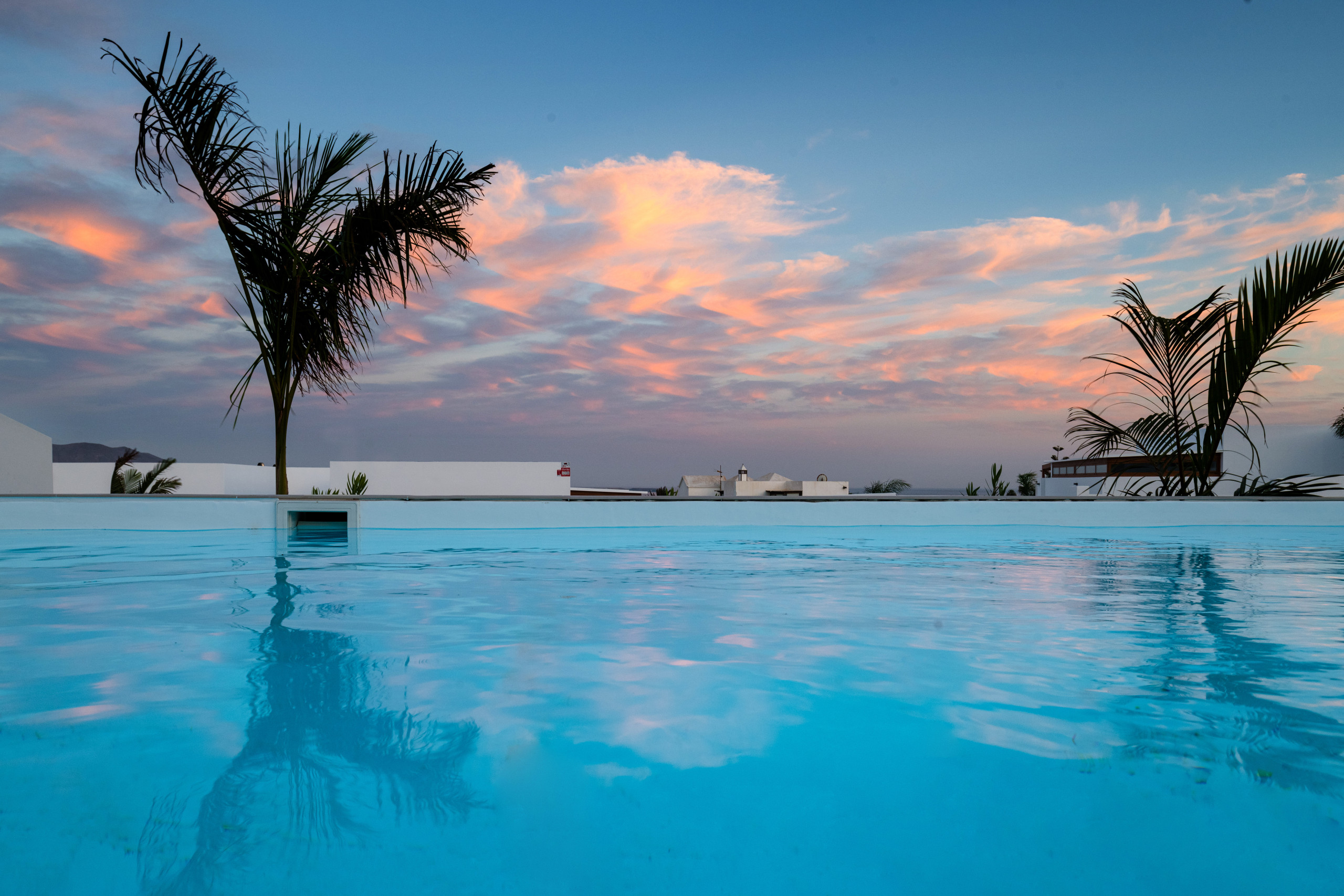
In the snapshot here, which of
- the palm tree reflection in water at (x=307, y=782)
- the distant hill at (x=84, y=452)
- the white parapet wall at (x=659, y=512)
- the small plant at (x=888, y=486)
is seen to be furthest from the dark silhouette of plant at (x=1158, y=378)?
the distant hill at (x=84, y=452)

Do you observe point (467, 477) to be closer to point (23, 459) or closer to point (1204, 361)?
point (23, 459)

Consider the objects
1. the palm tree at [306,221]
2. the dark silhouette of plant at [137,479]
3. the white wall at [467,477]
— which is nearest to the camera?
the palm tree at [306,221]

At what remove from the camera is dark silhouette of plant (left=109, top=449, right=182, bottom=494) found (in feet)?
43.7

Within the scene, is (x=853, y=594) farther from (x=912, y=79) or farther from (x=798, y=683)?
(x=912, y=79)

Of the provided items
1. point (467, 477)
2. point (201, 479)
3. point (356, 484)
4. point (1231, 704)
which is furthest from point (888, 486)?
point (1231, 704)

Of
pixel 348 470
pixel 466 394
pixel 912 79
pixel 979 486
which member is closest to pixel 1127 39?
pixel 912 79

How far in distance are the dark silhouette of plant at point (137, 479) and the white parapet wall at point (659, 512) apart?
19.5ft

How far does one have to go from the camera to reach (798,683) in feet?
7.39

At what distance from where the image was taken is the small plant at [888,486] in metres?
23.4

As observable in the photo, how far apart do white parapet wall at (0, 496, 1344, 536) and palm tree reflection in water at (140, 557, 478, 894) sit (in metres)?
5.01

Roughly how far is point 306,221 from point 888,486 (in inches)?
799

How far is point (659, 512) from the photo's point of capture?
7523 millimetres

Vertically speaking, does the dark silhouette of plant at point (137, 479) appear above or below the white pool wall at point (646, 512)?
above

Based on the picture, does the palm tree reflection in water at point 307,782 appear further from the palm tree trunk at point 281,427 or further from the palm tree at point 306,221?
the palm tree at point 306,221
